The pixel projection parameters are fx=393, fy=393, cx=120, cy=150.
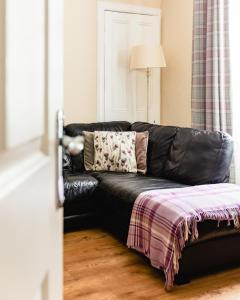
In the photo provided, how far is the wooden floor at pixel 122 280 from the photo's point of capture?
2.29 metres

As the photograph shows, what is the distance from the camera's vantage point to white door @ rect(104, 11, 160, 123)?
4.41 m

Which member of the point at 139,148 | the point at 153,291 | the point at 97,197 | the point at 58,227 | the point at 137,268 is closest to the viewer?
the point at 58,227

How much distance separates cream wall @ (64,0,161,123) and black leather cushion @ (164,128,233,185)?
1.41 meters

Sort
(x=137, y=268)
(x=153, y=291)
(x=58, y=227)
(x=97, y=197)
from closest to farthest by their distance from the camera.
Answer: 1. (x=58, y=227)
2. (x=153, y=291)
3. (x=137, y=268)
4. (x=97, y=197)

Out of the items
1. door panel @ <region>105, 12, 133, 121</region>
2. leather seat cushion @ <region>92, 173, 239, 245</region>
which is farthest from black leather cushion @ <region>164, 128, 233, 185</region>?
door panel @ <region>105, 12, 133, 121</region>

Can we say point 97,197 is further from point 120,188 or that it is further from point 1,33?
point 1,33

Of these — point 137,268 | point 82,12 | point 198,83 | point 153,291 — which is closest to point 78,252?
point 137,268

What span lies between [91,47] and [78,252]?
92.2 inches

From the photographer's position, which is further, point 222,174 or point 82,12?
point 82,12

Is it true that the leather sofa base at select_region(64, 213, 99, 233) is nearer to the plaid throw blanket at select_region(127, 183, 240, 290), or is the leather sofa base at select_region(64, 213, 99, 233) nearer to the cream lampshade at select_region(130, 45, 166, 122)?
the plaid throw blanket at select_region(127, 183, 240, 290)

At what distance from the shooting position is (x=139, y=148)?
3.77 m

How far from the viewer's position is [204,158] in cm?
316

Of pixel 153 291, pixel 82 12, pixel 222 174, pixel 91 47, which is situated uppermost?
pixel 82 12

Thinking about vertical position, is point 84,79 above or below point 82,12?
below
